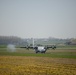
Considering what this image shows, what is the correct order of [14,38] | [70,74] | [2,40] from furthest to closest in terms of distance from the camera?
[14,38] → [2,40] → [70,74]

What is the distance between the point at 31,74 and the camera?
23547 mm

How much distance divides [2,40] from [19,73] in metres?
117

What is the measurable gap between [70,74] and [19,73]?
553 cm

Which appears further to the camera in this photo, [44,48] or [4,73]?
[44,48]

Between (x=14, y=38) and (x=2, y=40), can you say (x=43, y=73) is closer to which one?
(x=2, y=40)

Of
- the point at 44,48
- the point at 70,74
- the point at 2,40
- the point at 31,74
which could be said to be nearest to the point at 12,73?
the point at 31,74

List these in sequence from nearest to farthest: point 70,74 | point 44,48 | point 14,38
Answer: point 70,74
point 44,48
point 14,38

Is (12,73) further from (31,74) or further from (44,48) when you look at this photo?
(44,48)

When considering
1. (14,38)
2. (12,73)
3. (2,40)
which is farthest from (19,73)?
(14,38)

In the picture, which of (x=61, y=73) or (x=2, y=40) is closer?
(x=61, y=73)

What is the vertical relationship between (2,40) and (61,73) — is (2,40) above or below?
above

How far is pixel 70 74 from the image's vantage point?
76.5 feet

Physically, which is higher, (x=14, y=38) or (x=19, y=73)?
(x=14, y=38)

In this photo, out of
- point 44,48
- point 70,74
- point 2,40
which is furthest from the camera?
point 2,40
